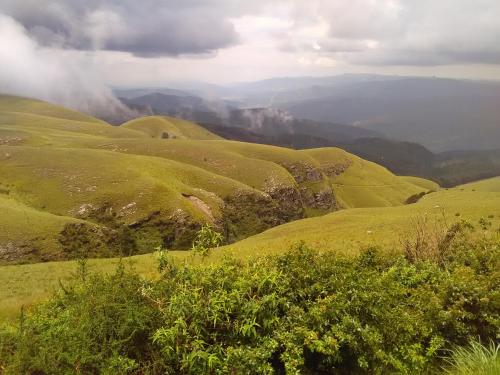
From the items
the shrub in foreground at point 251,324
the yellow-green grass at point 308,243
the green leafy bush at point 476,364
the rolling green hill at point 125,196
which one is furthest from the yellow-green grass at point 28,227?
the green leafy bush at point 476,364

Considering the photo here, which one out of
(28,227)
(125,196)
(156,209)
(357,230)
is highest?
(357,230)

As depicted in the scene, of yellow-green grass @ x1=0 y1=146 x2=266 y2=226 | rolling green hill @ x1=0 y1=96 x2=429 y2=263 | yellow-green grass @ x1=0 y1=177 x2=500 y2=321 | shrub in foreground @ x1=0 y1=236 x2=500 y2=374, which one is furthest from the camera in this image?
yellow-green grass @ x1=0 y1=146 x2=266 y2=226

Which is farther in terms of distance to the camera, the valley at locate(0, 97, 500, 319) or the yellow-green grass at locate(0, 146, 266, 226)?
the yellow-green grass at locate(0, 146, 266, 226)

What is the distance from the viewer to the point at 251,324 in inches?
411

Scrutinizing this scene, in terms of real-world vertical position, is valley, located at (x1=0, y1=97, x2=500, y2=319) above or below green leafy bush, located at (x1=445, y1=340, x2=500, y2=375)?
below

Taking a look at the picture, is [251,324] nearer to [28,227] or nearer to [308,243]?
[308,243]

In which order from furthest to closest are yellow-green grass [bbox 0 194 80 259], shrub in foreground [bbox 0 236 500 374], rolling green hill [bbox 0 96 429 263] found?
rolling green hill [bbox 0 96 429 263] → yellow-green grass [bbox 0 194 80 259] → shrub in foreground [bbox 0 236 500 374]

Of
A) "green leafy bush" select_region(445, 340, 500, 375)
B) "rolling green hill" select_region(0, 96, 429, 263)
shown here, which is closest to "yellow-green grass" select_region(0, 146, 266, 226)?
"rolling green hill" select_region(0, 96, 429, 263)

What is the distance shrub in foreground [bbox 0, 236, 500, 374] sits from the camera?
32.8ft

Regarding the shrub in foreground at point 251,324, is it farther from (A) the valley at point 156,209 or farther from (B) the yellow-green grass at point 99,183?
(B) the yellow-green grass at point 99,183

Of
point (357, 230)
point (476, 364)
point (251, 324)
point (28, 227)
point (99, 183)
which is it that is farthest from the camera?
point (99, 183)

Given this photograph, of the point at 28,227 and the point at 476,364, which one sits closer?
the point at 476,364

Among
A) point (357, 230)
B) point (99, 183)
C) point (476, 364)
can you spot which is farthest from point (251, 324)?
point (99, 183)

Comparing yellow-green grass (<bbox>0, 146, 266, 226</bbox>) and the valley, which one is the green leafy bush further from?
yellow-green grass (<bbox>0, 146, 266, 226</bbox>)
